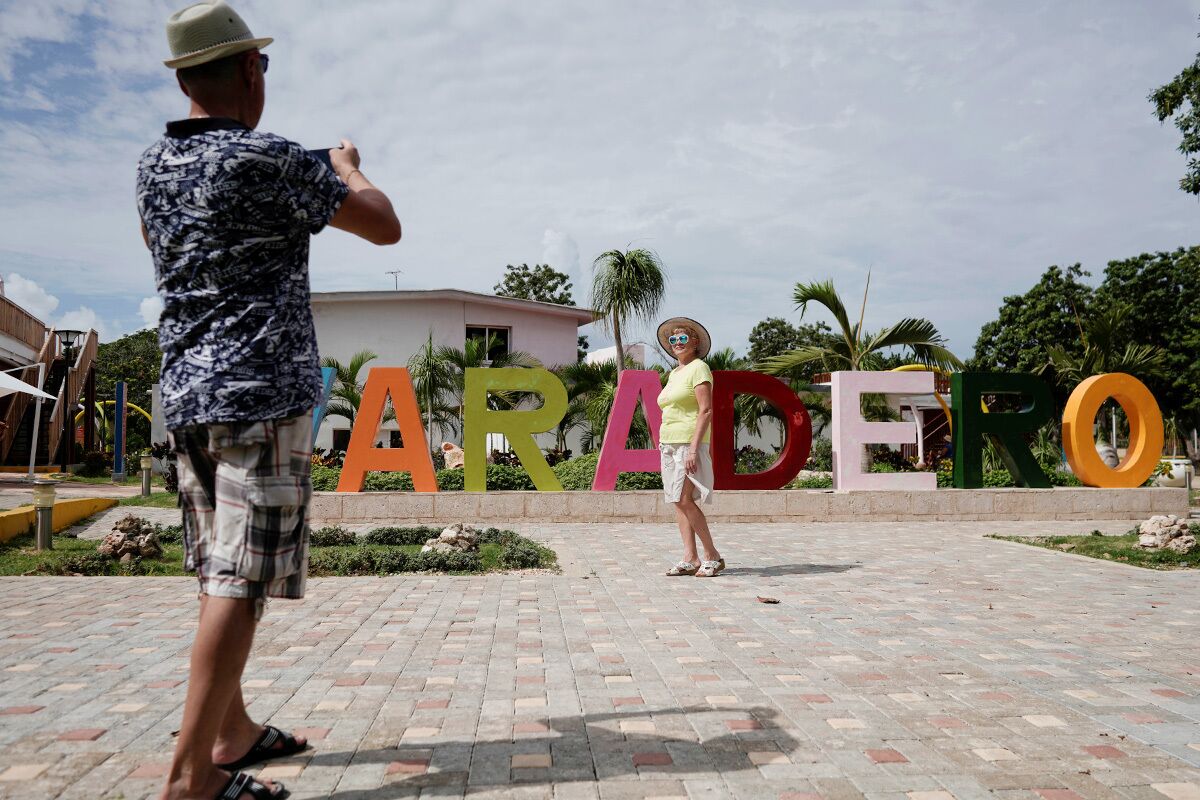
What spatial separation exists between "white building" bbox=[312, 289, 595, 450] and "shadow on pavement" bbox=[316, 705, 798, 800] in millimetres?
23309

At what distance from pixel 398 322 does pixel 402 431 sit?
51.2 feet

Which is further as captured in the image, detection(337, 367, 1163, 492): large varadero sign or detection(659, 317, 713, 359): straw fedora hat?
detection(337, 367, 1163, 492): large varadero sign

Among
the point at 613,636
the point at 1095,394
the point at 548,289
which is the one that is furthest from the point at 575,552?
the point at 548,289

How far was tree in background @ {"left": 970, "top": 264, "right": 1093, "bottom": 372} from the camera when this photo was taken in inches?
1586

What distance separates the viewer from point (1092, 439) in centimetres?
1338

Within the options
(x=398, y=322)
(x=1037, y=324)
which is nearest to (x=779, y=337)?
(x=1037, y=324)

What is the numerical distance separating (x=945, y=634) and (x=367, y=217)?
4002mm

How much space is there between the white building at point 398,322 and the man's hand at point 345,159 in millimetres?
23701

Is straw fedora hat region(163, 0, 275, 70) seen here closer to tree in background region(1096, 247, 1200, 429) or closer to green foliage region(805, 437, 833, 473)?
green foliage region(805, 437, 833, 473)

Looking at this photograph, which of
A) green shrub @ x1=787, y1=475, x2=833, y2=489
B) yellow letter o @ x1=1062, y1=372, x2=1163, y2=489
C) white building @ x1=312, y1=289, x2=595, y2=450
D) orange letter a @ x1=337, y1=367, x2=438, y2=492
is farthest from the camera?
white building @ x1=312, y1=289, x2=595, y2=450

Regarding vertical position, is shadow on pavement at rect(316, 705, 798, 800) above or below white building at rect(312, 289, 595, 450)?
below

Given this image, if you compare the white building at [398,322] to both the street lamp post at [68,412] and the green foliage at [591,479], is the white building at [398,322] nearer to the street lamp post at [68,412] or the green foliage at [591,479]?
the street lamp post at [68,412]

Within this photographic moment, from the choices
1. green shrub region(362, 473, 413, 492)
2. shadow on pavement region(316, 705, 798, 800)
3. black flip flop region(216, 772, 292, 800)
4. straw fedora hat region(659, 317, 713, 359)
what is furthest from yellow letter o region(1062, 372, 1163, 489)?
black flip flop region(216, 772, 292, 800)

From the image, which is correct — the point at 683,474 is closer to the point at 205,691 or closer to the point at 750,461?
the point at 205,691
